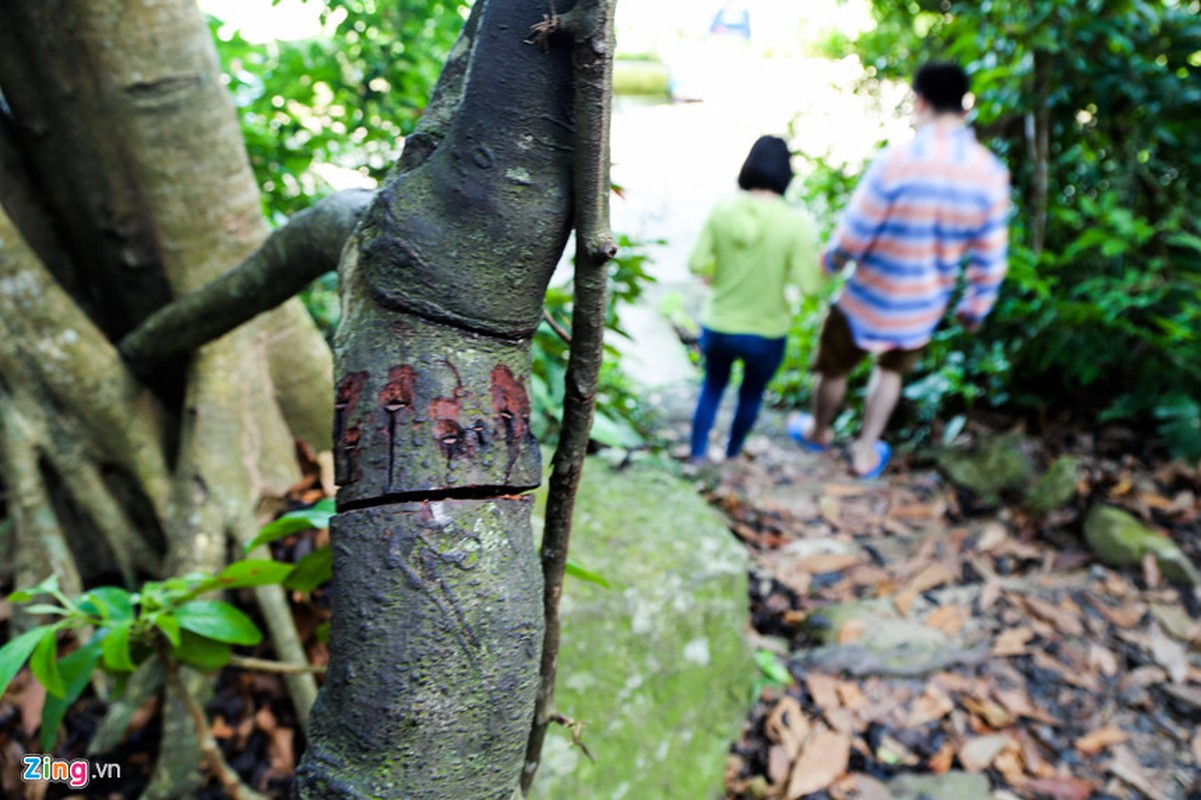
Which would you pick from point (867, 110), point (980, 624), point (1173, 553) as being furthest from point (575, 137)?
point (867, 110)

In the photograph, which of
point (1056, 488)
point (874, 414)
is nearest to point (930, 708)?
point (1056, 488)

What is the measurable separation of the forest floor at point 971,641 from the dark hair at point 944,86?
Result: 1809mm

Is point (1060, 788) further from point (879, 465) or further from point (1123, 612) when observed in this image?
point (879, 465)

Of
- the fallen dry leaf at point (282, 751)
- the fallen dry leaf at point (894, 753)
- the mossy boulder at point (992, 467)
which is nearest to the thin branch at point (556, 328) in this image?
the fallen dry leaf at point (282, 751)

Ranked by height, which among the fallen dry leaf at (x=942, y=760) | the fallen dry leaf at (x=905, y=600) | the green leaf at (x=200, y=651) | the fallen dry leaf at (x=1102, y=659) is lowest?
the fallen dry leaf at (x=905, y=600)

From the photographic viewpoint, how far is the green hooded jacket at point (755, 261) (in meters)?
3.56

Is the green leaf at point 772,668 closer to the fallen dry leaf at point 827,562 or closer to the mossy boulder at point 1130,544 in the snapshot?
the fallen dry leaf at point 827,562

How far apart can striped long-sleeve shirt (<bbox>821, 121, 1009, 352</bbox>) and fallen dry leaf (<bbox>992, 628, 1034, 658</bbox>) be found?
146 centimetres

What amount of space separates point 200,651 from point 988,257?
3.44 m

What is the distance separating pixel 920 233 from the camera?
132 inches

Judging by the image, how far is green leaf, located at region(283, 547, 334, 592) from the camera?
1.40m

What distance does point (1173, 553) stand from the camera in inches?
123

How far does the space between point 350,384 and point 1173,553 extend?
141 inches

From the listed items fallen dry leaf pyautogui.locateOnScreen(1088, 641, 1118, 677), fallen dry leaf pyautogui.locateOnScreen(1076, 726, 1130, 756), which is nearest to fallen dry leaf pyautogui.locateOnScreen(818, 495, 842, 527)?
fallen dry leaf pyautogui.locateOnScreen(1088, 641, 1118, 677)
